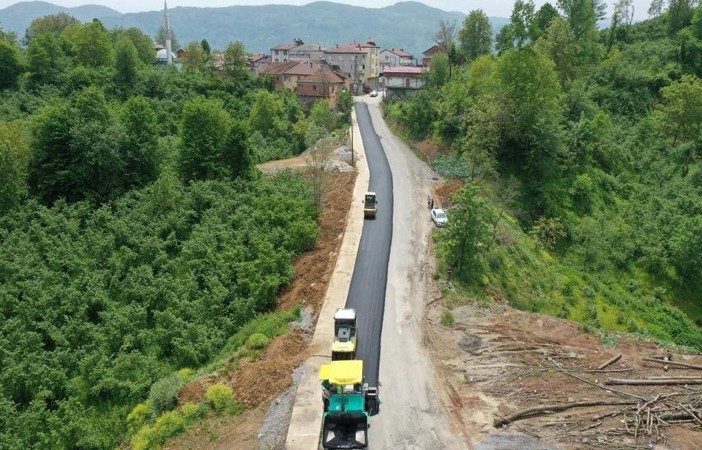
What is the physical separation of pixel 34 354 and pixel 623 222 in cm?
4740

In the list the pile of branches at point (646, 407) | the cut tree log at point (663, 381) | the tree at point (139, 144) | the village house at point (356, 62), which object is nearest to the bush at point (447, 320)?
the pile of branches at point (646, 407)

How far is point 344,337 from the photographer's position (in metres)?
23.6

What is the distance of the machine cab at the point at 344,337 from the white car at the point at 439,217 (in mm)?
15553

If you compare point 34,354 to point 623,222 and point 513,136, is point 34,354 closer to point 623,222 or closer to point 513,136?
point 513,136

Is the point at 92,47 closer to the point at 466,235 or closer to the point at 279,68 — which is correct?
the point at 279,68

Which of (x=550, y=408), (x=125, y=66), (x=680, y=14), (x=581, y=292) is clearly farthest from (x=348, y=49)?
(x=550, y=408)

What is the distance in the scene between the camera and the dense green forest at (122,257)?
2570 cm

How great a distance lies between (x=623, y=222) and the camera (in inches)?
1914

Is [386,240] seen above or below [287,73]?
below

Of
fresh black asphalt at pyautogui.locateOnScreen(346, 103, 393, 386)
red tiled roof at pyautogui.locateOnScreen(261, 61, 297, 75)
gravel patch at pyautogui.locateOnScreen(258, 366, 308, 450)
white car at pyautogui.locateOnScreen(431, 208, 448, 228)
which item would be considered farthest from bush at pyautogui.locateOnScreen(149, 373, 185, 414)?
red tiled roof at pyautogui.locateOnScreen(261, 61, 297, 75)

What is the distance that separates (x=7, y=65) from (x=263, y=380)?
236 feet

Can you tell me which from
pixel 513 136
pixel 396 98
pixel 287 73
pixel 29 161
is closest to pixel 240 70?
pixel 287 73

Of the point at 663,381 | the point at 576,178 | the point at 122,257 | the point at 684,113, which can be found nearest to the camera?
the point at 663,381

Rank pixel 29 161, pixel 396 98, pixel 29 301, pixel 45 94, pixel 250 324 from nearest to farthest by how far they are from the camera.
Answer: pixel 250 324, pixel 29 301, pixel 29 161, pixel 45 94, pixel 396 98
